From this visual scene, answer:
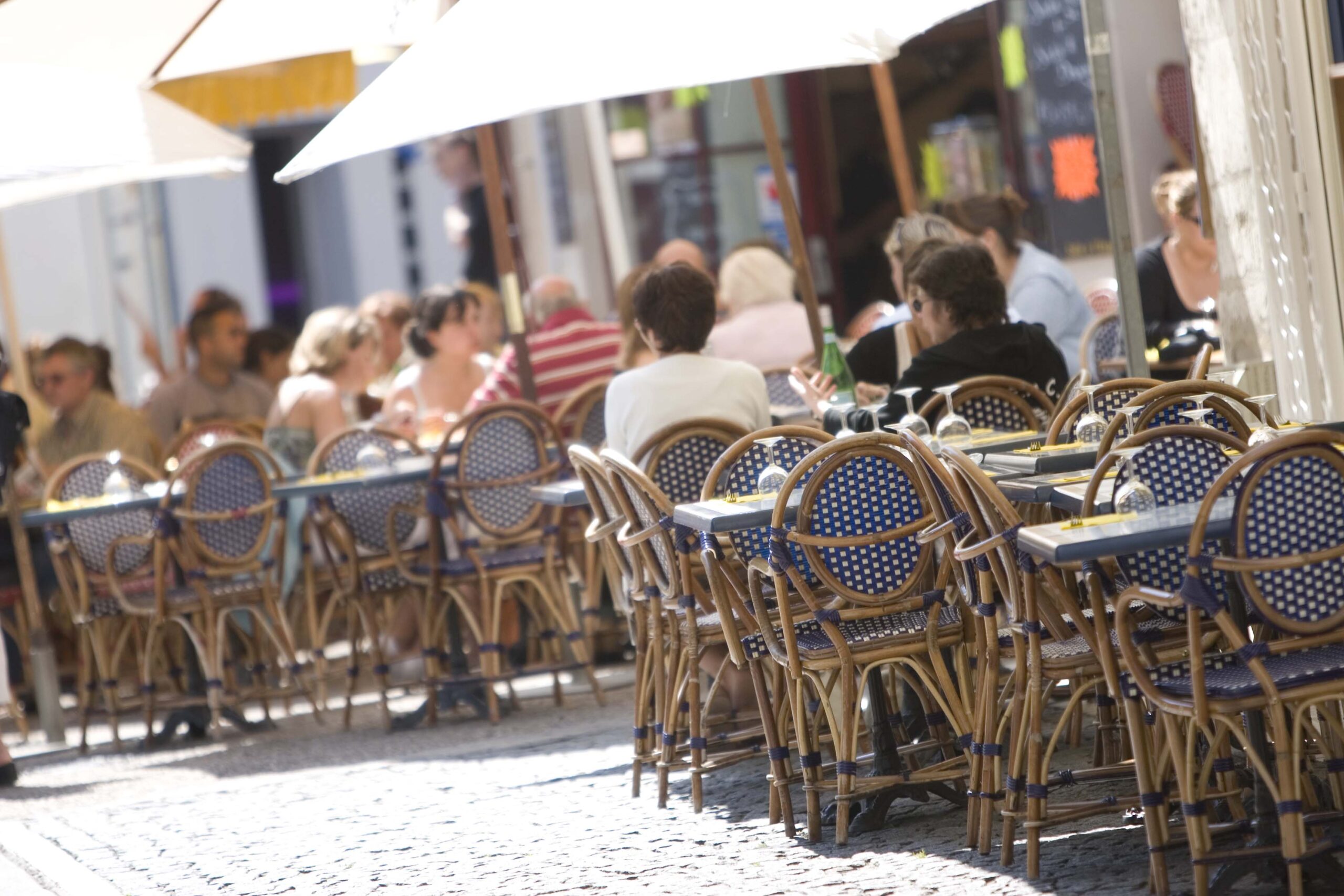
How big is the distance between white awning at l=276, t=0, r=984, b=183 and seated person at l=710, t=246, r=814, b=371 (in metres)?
2.82

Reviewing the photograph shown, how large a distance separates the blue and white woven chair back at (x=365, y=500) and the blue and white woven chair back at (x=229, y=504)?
0.87 ft

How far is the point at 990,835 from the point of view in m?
4.30

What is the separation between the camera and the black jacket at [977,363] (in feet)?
19.4

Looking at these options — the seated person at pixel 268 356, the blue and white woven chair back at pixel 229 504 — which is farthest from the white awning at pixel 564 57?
the seated person at pixel 268 356

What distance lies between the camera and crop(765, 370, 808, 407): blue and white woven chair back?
8.01 m

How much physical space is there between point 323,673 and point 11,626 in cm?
190

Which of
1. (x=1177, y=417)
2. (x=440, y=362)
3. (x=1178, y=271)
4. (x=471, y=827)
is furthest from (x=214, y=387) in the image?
(x=1177, y=417)

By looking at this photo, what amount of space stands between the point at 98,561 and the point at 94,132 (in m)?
1.82

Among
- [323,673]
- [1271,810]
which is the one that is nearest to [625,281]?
[323,673]

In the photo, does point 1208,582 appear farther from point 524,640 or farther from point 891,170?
point 891,170

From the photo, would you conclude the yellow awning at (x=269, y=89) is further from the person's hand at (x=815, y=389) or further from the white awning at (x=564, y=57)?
the white awning at (x=564, y=57)

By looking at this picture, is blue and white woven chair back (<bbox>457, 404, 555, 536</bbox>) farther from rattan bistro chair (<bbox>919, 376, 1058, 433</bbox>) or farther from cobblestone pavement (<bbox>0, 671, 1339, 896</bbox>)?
rattan bistro chair (<bbox>919, 376, 1058, 433</bbox>)

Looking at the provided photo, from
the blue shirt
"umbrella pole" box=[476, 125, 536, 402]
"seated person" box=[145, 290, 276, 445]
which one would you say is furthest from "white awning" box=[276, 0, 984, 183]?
"seated person" box=[145, 290, 276, 445]

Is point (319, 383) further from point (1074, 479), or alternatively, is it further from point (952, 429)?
point (1074, 479)
